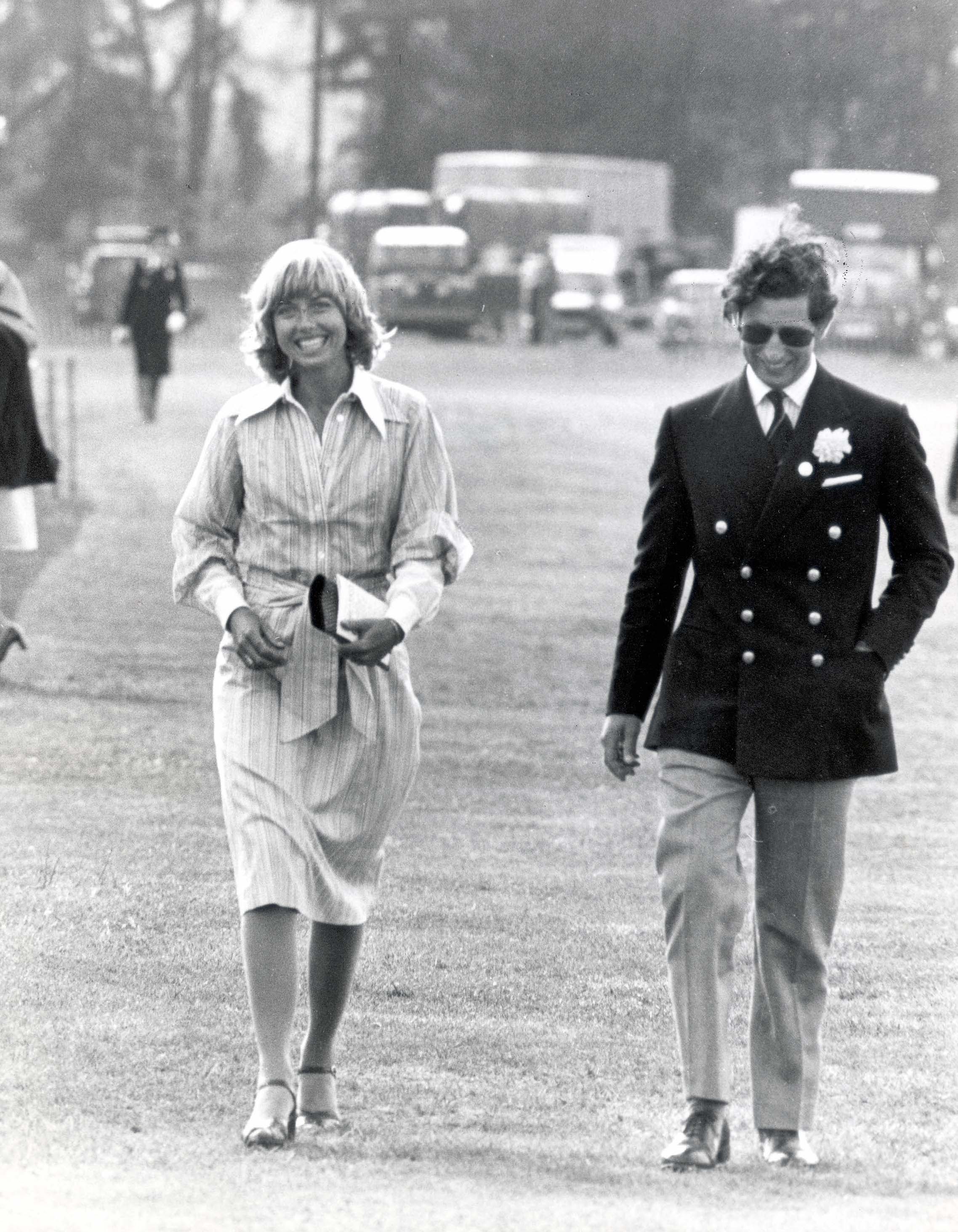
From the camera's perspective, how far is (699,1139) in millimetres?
5477

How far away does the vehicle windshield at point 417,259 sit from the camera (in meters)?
55.1

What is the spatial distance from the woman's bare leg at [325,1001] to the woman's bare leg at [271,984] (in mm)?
150

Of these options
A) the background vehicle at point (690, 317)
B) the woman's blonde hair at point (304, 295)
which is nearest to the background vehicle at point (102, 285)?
the background vehicle at point (690, 317)

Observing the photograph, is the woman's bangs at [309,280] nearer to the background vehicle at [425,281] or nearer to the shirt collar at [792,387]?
the shirt collar at [792,387]

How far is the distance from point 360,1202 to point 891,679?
961cm

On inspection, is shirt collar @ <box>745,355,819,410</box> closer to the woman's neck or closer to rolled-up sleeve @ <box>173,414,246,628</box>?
the woman's neck

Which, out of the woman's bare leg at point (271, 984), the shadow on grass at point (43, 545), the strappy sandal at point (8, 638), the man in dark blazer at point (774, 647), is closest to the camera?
the man in dark blazer at point (774, 647)

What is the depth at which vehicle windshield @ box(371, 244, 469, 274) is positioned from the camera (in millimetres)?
55062

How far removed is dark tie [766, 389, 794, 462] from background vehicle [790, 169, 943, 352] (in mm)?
46585

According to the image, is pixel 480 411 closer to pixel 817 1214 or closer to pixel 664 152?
pixel 817 1214

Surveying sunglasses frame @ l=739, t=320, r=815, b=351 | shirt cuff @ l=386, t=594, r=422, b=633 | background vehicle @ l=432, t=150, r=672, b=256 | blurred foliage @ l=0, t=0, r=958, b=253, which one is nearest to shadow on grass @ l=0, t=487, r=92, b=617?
shirt cuff @ l=386, t=594, r=422, b=633

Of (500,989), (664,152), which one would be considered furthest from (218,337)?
(500,989)

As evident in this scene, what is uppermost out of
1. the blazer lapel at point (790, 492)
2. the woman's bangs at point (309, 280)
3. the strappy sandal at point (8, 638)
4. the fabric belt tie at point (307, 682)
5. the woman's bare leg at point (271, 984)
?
the woman's bangs at point (309, 280)

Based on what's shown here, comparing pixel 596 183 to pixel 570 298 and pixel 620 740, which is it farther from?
pixel 620 740
